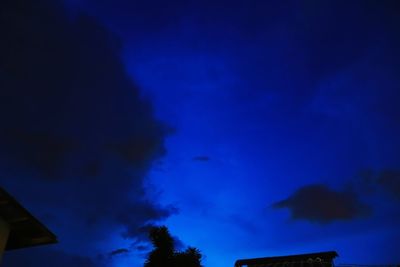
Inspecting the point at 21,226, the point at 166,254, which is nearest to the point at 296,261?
the point at 166,254

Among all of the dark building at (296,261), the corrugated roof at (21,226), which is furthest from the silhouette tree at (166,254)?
the corrugated roof at (21,226)

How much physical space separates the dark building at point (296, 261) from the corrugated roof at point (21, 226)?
77.9 ft

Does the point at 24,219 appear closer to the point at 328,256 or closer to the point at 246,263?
the point at 246,263

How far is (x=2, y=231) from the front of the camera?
13820mm

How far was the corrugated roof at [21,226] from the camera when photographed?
536 inches

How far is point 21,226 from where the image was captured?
1484cm

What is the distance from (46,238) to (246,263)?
2460cm

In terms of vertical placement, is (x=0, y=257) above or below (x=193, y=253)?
below

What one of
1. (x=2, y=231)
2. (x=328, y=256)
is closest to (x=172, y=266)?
(x=328, y=256)

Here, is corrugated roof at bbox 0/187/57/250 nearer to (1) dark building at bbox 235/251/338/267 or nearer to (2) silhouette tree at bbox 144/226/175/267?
(2) silhouette tree at bbox 144/226/175/267

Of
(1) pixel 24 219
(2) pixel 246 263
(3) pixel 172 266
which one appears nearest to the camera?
(1) pixel 24 219

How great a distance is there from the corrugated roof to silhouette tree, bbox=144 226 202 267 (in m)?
14.5

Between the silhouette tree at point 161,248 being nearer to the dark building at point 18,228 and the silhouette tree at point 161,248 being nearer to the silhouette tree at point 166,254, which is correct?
the silhouette tree at point 166,254

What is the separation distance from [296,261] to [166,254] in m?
13.3
